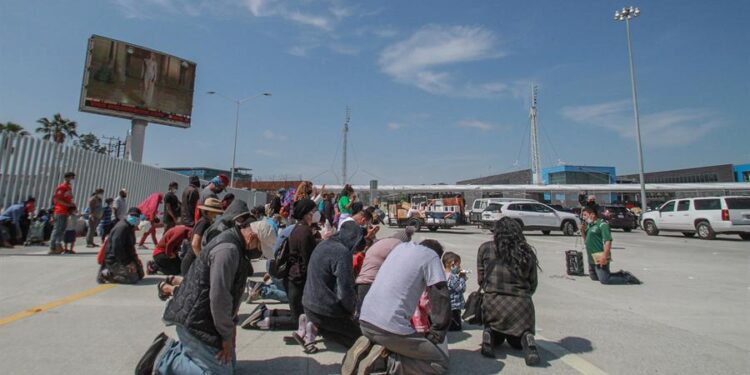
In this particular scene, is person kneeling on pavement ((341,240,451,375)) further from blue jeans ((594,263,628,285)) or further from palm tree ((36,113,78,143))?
palm tree ((36,113,78,143))

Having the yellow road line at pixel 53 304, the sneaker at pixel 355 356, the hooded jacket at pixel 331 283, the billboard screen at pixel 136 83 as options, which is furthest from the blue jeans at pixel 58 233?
the billboard screen at pixel 136 83

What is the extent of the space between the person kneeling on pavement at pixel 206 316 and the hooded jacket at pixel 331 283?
3.50 ft

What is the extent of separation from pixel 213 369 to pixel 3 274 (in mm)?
6635

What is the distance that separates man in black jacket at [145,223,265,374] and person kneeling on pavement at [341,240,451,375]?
0.99 meters

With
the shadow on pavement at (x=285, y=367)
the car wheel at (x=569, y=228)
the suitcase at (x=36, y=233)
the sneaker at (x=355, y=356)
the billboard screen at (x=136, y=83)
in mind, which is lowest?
the shadow on pavement at (x=285, y=367)

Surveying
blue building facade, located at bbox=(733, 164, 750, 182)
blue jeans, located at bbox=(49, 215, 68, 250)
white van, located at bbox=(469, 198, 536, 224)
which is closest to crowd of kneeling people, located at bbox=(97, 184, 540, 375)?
blue jeans, located at bbox=(49, 215, 68, 250)

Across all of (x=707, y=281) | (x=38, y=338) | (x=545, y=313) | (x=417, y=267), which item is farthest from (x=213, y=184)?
(x=707, y=281)

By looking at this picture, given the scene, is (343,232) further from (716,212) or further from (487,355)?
(716,212)

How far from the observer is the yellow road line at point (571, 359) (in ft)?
11.7

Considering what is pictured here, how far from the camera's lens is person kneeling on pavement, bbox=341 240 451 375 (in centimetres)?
312

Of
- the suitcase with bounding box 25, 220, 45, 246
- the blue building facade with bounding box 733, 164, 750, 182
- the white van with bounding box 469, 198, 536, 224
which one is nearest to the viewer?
the suitcase with bounding box 25, 220, 45, 246

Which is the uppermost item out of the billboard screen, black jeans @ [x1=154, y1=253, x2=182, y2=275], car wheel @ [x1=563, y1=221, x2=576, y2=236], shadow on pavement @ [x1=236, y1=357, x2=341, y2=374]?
the billboard screen

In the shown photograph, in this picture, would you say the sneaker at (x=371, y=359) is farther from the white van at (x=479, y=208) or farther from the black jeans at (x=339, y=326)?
the white van at (x=479, y=208)

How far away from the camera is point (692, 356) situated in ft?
13.0
